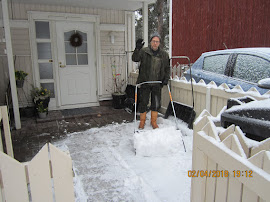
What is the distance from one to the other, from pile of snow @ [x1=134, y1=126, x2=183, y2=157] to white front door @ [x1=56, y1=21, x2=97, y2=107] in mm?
3616

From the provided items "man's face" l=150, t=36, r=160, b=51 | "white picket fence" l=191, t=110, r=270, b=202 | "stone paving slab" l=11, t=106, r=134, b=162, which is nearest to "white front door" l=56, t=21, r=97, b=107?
"stone paving slab" l=11, t=106, r=134, b=162

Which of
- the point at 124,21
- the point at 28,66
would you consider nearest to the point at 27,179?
the point at 28,66

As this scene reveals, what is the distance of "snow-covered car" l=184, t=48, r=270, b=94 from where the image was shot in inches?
140

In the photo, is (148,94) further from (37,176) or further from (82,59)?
(37,176)

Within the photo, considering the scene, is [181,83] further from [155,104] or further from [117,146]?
[117,146]

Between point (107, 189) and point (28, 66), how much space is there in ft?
15.2

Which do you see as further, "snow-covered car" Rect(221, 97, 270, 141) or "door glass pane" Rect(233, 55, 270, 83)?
"door glass pane" Rect(233, 55, 270, 83)

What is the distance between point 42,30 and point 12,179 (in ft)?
18.2

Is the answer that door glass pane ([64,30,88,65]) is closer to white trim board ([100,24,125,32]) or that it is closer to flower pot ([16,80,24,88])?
white trim board ([100,24,125,32])

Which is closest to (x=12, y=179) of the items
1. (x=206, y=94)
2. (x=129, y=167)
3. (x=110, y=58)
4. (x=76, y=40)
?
(x=129, y=167)

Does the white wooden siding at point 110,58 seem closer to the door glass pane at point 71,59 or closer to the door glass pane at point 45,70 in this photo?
the door glass pane at point 71,59

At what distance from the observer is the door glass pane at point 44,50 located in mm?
6078

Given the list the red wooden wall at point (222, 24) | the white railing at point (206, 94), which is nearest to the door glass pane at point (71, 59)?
the white railing at point (206, 94)

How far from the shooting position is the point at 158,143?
11.4ft
